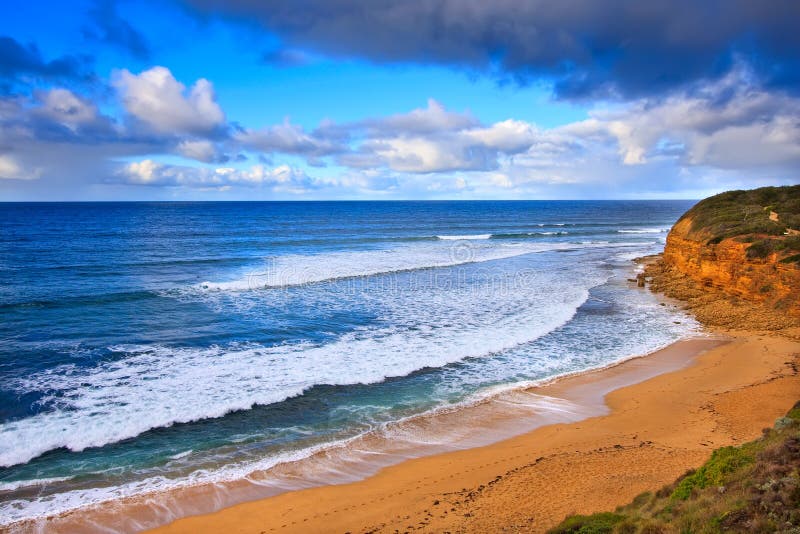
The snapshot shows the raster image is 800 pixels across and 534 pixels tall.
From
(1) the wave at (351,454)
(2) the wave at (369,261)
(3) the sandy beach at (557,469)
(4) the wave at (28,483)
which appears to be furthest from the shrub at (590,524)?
(2) the wave at (369,261)

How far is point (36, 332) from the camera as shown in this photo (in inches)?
781

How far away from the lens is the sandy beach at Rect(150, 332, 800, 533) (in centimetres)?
868

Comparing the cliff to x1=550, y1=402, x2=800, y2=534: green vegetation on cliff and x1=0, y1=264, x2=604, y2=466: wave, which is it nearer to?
x1=0, y1=264, x2=604, y2=466: wave

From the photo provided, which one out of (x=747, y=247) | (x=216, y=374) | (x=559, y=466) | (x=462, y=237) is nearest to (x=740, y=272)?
(x=747, y=247)

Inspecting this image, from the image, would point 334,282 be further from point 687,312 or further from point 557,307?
point 687,312

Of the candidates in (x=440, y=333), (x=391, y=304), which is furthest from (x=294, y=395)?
(x=391, y=304)

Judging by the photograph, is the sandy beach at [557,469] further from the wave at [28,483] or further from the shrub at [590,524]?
the wave at [28,483]

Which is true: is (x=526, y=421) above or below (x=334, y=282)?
below

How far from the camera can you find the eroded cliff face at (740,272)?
73.2 ft

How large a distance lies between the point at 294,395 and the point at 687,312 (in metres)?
20.0

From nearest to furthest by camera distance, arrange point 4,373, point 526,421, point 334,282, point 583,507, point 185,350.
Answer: point 583,507, point 526,421, point 4,373, point 185,350, point 334,282

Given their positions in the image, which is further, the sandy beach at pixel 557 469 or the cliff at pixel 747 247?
the cliff at pixel 747 247

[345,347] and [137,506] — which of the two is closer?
[137,506]

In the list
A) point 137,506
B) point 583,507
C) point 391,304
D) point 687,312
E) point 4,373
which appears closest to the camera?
point 583,507
